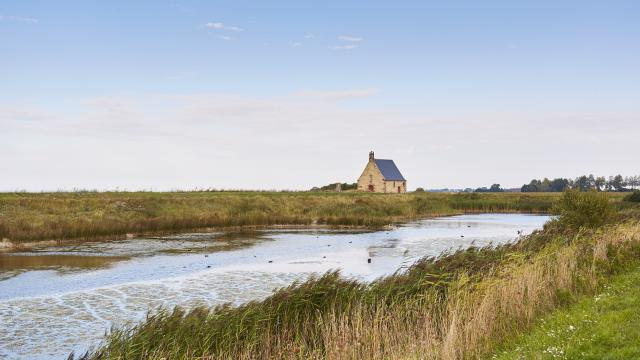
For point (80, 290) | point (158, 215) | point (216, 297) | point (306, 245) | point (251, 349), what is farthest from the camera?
point (158, 215)

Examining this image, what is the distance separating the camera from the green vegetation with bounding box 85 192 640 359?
32.8ft

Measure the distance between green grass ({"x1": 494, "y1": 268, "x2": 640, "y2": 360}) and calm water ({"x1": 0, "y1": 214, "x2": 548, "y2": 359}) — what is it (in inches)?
294

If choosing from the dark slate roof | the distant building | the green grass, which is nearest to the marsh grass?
the green grass

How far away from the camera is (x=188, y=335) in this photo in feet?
34.2

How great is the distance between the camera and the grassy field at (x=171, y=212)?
117ft

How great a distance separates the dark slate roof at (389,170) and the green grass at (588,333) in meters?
78.6

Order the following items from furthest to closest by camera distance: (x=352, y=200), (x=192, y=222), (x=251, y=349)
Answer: (x=352, y=200)
(x=192, y=222)
(x=251, y=349)

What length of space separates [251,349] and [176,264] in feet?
52.2

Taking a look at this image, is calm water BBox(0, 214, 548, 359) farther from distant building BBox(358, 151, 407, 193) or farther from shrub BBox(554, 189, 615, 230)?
distant building BBox(358, 151, 407, 193)

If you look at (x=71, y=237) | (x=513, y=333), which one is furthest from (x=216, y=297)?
(x=71, y=237)

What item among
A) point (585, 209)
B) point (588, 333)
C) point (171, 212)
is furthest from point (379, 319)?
point (171, 212)

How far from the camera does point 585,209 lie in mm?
27141

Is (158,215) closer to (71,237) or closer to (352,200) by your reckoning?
(71,237)

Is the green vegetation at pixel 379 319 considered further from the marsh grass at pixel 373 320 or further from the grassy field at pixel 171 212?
the grassy field at pixel 171 212
